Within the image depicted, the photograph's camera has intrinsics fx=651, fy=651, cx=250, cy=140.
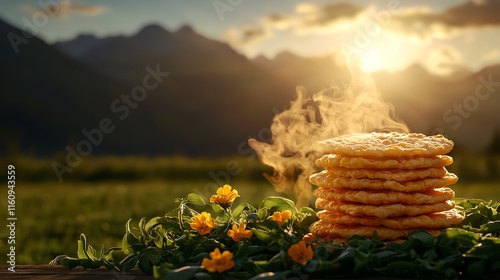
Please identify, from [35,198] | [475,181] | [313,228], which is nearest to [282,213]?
[313,228]

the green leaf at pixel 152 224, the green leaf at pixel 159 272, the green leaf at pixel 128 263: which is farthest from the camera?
the green leaf at pixel 152 224

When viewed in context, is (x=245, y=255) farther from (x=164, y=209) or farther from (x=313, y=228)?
(x=164, y=209)

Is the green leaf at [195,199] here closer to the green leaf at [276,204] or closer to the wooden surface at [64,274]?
the green leaf at [276,204]

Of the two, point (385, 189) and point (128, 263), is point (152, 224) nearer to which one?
point (128, 263)

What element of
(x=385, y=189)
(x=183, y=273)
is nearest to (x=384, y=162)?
(x=385, y=189)

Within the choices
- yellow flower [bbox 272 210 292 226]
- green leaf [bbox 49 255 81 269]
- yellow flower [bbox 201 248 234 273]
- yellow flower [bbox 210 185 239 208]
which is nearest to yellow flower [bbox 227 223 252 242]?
yellow flower [bbox 272 210 292 226]

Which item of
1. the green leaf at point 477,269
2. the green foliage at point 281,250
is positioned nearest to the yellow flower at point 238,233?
the green foliage at point 281,250
